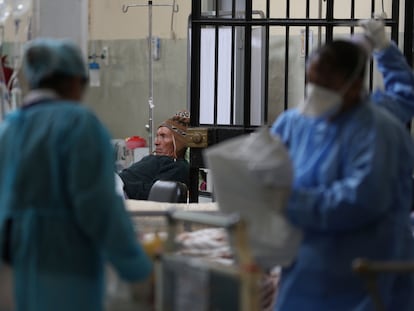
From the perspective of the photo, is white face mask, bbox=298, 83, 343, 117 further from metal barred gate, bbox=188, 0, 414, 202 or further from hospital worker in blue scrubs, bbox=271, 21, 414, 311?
metal barred gate, bbox=188, 0, 414, 202

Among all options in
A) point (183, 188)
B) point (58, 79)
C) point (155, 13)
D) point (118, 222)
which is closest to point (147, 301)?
point (118, 222)

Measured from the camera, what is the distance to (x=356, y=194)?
226cm

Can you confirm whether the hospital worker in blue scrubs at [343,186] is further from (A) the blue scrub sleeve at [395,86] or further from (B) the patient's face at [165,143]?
(B) the patient's face at [165,143]

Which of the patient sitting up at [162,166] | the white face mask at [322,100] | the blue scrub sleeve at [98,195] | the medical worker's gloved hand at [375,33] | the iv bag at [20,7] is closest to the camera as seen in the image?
the blue scrub sleeve at [98,195]

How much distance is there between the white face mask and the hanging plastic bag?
20cm

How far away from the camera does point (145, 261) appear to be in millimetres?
2262

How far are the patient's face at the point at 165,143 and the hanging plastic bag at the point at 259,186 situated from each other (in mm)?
3438

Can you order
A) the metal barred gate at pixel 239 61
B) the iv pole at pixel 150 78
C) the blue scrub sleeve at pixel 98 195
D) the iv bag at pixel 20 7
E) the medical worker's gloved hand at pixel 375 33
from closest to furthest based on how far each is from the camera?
the blue scrub sleeve at pixel 98 195 < the medical worker's gloved hand at pixel 375 33 < the iv bag at pixel 20 7 < the metal barred gate at pixel 239 61 < the iv pole at pixel 150 78

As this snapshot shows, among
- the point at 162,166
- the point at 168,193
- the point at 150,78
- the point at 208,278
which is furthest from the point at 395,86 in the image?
the point at 150,78

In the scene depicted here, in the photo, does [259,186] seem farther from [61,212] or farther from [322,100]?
[61,212]

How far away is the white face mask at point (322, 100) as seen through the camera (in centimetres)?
238

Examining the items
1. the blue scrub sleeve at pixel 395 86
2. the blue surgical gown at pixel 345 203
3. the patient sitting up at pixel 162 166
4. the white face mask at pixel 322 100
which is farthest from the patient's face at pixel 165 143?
the white face mask at pixel 322 100

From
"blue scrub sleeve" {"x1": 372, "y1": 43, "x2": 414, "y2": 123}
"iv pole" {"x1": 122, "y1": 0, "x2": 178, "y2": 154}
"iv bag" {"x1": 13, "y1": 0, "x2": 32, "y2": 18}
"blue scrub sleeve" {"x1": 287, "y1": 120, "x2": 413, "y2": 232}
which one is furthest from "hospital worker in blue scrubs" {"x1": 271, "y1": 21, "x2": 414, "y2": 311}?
"iv pole" {"x1": 122, "y1": 0, "x2": 178, "y2": 154}

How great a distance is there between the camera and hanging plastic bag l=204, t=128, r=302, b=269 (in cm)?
222
